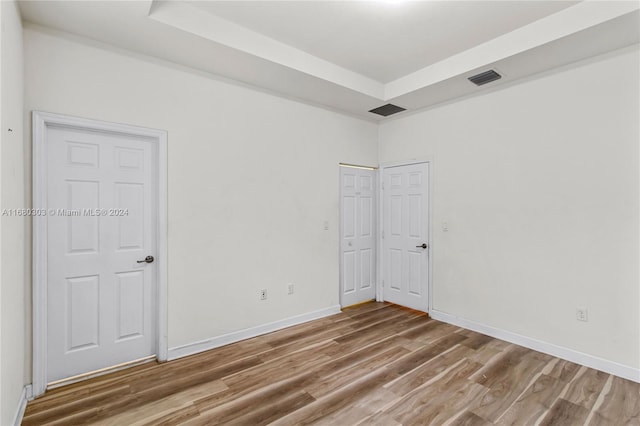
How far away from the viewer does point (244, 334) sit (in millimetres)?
3400

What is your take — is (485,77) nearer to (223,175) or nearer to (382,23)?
(382,23)

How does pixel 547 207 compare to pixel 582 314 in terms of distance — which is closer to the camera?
pixel 582 314

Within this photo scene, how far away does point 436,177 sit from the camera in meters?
4.07

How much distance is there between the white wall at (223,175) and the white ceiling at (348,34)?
24cm

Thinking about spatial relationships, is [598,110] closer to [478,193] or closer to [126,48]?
[478,193]

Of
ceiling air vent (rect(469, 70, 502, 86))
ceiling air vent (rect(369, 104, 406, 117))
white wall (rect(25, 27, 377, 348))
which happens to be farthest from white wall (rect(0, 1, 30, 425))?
ceiling air vent (rect(469, 70, 502, 86))

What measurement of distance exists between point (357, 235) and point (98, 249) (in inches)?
124

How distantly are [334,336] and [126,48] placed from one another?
3.50 m

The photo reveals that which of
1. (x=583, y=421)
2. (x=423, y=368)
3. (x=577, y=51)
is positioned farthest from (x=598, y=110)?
(x=423, y=368)

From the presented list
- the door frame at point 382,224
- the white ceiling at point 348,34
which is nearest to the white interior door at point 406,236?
the door frame at point 382,224

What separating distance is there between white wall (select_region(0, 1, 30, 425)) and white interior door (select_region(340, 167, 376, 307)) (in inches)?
129

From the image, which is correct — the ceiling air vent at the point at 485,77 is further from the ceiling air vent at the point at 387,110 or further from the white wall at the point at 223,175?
the white wall at the point at 223,175

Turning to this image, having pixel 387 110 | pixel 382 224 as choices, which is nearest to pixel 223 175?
pixel 387 110

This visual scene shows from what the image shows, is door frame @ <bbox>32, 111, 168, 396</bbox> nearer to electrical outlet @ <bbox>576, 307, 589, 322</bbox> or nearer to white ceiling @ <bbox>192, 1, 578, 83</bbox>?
white ceiling @ <bbox>192, 1, 578, 83</bbox>
